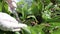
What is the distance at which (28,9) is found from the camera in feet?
3.81

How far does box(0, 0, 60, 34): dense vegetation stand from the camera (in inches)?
40.0

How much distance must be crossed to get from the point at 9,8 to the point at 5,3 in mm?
38

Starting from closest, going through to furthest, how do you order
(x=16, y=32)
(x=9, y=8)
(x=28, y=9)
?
(x=16, y=32) → (x=9, y=8) → (x=28, y=9)

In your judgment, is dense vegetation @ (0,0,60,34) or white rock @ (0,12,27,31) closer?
white rock @ (0,12,27,31)

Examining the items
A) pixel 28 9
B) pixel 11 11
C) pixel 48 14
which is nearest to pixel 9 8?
pixel 11 11

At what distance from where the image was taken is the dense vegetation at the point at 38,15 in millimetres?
1017

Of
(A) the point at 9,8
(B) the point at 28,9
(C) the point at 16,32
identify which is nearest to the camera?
(C) the point at 16,32

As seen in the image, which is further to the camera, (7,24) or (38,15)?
(38,15)

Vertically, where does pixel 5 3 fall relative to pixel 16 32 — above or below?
above

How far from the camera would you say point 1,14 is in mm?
953

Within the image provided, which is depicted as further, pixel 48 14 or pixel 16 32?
pixel 48 14

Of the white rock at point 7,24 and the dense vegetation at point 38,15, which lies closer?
the white rock at point 7,24

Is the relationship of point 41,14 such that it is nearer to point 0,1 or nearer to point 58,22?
point 58,22

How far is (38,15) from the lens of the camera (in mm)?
1168
